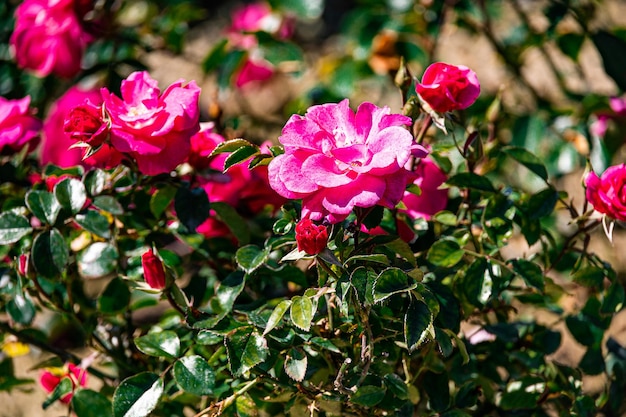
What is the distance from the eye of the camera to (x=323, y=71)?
214 cm

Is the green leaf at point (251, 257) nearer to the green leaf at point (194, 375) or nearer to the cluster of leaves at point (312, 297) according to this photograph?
the cluster of leaves at point (312, 297)

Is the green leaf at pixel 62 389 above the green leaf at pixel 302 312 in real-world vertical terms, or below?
below

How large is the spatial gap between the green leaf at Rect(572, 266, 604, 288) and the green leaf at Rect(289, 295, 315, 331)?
369 mm

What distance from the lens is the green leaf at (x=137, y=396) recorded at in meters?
0.86

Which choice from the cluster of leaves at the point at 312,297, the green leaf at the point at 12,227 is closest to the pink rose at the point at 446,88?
the cluster of leaves at the point at 312,297

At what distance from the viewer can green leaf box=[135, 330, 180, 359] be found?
89 centimetres

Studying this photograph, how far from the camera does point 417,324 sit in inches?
30.3

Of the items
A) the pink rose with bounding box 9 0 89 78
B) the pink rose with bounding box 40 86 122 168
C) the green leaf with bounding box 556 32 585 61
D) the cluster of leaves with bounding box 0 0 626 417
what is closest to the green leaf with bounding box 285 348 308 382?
the cluster of leaves with bounding box 0 0 626 417

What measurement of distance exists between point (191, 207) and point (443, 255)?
0.31m

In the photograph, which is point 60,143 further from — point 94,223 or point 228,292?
point 228,292

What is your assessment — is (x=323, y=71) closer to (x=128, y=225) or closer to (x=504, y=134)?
(x=504, y=134)

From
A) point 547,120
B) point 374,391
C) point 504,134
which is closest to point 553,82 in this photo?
point 504,134

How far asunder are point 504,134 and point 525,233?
1272mm

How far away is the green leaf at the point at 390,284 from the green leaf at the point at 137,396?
0.28m
